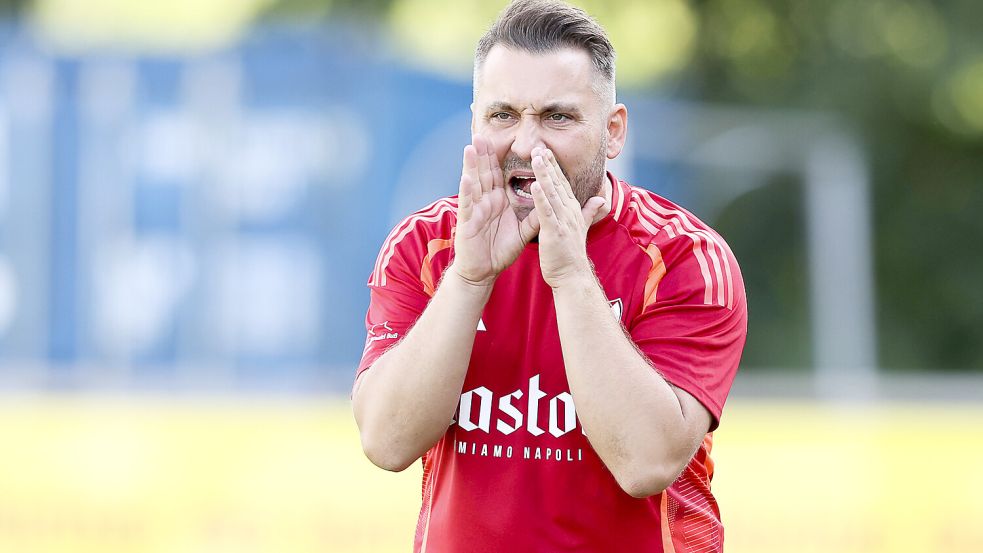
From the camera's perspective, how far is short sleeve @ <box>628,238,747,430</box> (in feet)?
9.52

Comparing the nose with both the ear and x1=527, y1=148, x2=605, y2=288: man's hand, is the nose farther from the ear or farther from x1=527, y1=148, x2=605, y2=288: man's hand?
the ear

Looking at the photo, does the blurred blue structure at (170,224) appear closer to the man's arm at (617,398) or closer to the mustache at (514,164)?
the mustache at (514,164)

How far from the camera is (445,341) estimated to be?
2771 millimetres

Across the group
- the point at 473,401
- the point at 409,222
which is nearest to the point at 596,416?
the point at 473,401

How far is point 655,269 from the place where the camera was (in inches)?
119

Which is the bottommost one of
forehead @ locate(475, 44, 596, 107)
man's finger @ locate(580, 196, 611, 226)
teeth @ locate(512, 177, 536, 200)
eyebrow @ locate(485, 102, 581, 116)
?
man's finger @ locate(580, 196, 611, 226)

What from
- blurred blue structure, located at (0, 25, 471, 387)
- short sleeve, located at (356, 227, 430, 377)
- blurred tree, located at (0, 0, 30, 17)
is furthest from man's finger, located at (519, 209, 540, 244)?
blurred tree, located at (0, 0, 30, 17)

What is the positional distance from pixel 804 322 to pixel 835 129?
2319mm

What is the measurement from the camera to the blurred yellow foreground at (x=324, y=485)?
5883 millimetres

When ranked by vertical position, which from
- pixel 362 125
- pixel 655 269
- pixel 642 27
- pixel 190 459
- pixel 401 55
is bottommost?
pixel 190 459

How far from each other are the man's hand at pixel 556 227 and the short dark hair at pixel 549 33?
279mm

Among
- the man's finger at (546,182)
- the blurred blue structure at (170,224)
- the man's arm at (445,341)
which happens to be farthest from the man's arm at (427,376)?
the blurred blue structure at (170,224)

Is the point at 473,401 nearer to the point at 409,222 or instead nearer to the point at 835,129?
the point at 409,222

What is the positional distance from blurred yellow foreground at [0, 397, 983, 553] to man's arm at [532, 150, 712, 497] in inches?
133
